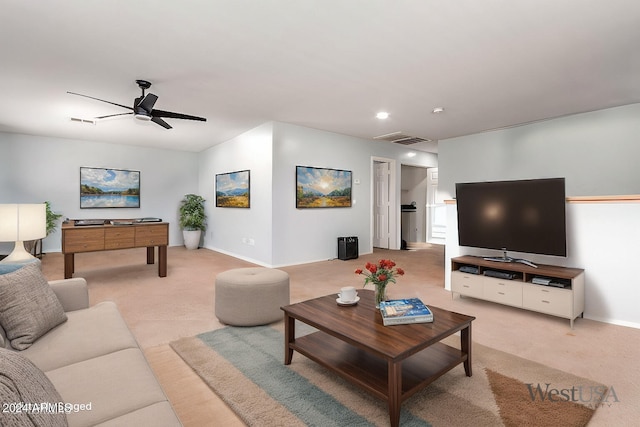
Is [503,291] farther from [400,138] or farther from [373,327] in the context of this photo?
[400,138]

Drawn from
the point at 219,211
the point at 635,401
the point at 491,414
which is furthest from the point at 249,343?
the point at 219,211

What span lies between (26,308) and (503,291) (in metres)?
3.70

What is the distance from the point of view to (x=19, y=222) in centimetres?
281

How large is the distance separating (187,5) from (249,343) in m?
2.48

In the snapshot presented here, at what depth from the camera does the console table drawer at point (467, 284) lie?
346cm

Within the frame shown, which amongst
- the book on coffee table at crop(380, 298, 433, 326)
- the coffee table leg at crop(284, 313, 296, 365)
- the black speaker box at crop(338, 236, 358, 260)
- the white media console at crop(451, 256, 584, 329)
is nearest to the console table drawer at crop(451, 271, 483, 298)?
the white media console at crop(451, 256, 584, 329)

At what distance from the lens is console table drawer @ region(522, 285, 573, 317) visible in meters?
2.89

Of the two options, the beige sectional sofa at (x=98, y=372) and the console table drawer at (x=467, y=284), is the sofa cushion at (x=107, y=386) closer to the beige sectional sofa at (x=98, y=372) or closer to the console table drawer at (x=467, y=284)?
the beige sectional sofa at (x=98, y=372)

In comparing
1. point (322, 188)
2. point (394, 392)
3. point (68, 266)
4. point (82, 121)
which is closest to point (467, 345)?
point (394, 392)

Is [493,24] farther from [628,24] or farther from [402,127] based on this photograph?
[402,127]

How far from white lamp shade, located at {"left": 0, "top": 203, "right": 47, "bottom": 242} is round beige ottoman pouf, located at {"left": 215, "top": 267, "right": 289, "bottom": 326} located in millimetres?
1680

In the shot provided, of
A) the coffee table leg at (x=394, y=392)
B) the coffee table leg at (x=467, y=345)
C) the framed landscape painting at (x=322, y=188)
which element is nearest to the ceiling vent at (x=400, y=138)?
the framed landscape painting at (x=322, y=188)

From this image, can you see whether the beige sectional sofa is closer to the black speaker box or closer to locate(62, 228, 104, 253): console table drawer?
locate(62, 228, 104, 253): console table drawer

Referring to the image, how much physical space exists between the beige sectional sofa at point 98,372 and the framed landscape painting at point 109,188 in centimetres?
617
